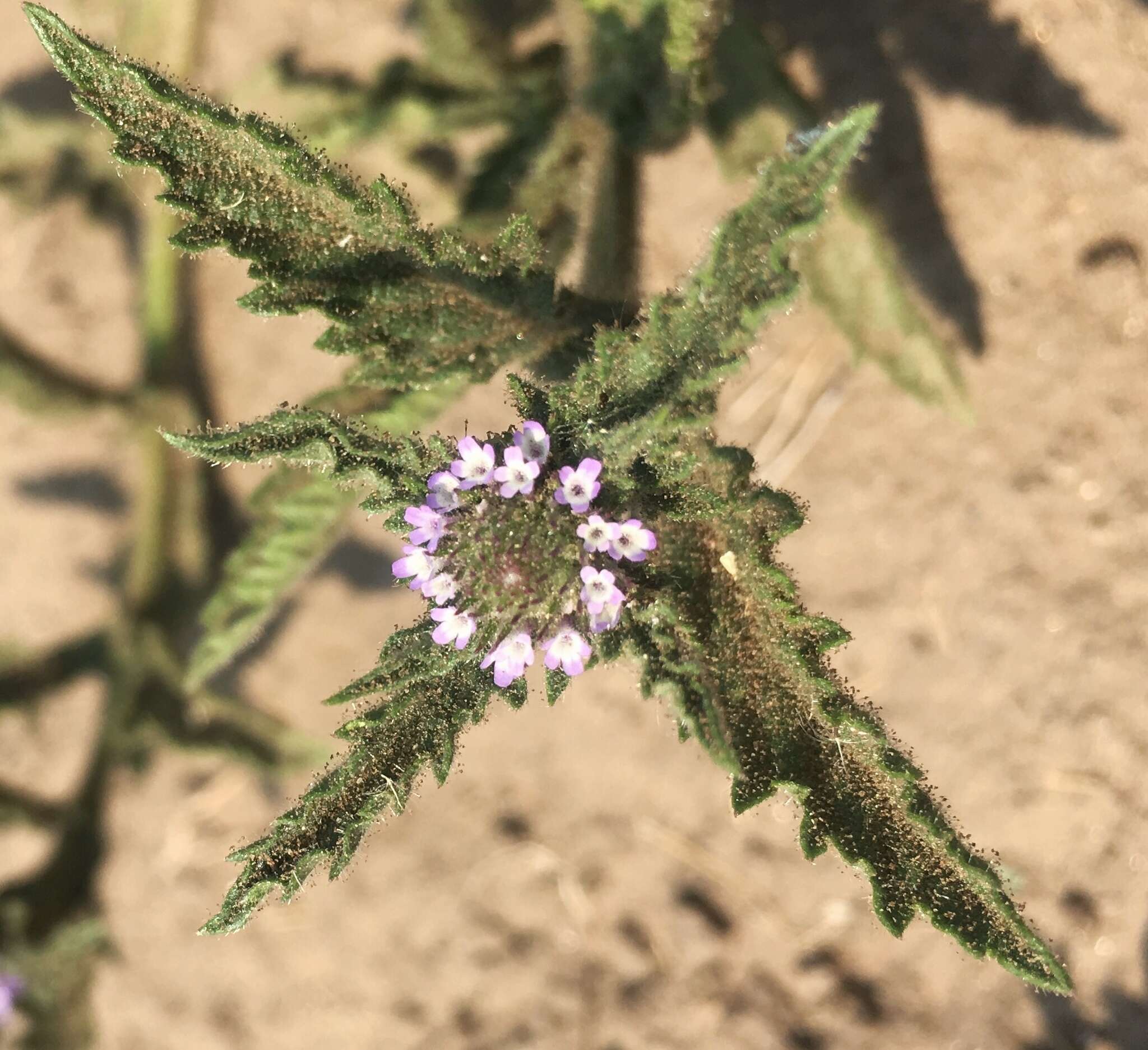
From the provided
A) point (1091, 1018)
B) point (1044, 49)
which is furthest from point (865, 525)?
point (1091, 1018)

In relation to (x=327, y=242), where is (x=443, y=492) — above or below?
below

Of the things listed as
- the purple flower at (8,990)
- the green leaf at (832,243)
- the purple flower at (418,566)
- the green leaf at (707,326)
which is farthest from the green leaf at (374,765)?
the purple flower at (8,990)

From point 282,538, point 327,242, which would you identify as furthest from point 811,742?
point 282,538

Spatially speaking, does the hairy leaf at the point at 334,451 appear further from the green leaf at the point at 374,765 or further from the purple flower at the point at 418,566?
the green leaf at the point at 374,765

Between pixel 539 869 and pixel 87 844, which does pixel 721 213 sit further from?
pixel 87 844

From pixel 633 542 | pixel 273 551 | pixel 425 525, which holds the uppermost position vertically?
pixel 633 542

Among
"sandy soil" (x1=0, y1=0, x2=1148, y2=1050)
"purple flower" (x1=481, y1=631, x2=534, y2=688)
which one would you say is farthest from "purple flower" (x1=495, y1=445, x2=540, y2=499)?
"sandy soil" (x1=0, y1=0, x2=1148, y2=1050)

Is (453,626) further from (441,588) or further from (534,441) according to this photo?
(534,441)
